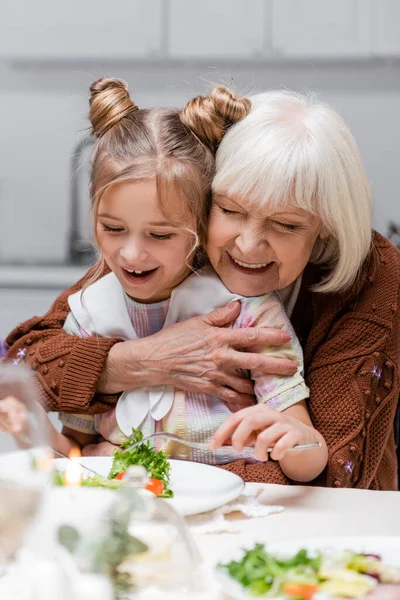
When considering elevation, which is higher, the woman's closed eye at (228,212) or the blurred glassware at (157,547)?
the woman's closed eye at (228,212)

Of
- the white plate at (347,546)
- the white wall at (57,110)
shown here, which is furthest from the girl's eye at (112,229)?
the white wall at (57,110)

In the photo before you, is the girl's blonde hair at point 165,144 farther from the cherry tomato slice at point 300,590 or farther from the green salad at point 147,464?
the cherry tomato slice at point 300,590

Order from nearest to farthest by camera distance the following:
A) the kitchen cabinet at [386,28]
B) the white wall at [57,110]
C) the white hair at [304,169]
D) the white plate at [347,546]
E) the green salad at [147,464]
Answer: the white plate at [347,546] < the green salad at [147,464] < the white hair at [304,169] < the kitchen cabinet at [386,28] < the white wall at [57,110]

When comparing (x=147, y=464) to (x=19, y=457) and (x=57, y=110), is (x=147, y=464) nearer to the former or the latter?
(x=19, y=457)

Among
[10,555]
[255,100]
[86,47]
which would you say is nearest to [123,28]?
[86,47]

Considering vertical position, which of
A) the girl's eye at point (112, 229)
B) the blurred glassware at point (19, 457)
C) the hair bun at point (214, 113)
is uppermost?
the hair bun at point (214, 113)

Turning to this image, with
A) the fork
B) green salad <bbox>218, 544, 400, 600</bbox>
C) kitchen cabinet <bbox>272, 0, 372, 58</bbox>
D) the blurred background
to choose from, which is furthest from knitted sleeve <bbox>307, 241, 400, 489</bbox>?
kitchen cabinet <bbox>272, 0, 372, 58</bbox>

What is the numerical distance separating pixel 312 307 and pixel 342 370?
0.52ft

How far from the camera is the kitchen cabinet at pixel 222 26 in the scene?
10.9 ft

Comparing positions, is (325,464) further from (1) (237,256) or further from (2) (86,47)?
(2) (86,47)

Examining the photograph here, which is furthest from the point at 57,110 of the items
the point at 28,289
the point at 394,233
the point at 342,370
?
the point at 342,370

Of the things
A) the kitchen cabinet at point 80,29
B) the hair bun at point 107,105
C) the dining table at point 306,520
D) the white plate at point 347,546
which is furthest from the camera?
the kitchen cabinet at point 80,29

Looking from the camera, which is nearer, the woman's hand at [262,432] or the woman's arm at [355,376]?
the woman's hand at [262,432]

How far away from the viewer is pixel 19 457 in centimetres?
61
